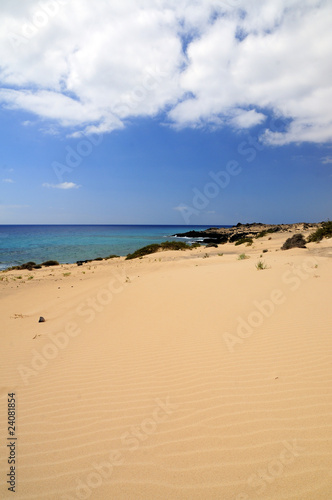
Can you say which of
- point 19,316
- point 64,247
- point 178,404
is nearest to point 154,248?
point 19,316

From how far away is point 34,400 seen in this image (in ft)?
10.2

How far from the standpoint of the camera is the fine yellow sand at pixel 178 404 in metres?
1.93

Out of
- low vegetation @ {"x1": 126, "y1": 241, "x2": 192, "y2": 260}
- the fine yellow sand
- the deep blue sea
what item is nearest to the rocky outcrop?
the deep blue sea

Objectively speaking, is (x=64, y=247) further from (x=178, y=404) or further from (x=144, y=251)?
(x=178, y=404)

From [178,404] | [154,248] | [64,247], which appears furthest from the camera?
[64,247]

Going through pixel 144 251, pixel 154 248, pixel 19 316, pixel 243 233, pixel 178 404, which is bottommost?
pixel 19 316

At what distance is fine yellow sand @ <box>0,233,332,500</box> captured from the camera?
1933 millimetres

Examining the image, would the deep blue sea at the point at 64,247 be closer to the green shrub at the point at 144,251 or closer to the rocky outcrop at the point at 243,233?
the green shrub at the point at 144,251

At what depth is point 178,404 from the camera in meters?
2.75

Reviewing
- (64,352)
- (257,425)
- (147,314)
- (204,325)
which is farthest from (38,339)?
(257,425)

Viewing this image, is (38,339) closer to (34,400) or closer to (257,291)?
(34,400)

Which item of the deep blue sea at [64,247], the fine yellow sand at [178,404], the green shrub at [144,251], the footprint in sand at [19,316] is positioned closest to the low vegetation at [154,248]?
the green shrub at [144,251]

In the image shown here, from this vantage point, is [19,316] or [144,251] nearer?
[19,316]

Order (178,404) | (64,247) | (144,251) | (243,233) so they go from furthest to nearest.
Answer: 1. (243,233)
2. (64,247)
3. (144,251)
4. (178,404)
